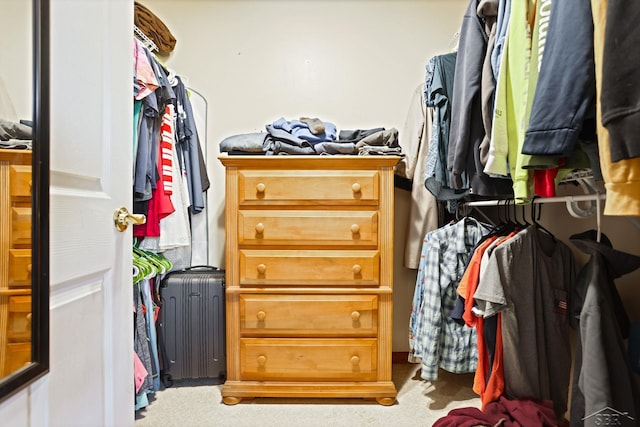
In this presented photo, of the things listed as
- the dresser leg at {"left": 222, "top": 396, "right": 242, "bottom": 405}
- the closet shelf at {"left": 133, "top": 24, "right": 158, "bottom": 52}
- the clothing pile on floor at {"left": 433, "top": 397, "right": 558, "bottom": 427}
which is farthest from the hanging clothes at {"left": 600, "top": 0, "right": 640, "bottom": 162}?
the closet shelf at {"left": 133, "top": 24, "right": 158, "bottom": 52}

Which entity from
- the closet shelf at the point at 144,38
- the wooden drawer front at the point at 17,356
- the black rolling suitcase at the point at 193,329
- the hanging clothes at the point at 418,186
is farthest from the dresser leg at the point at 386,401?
the closet shelf at the point at 144,38

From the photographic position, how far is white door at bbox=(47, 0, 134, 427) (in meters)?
0.61

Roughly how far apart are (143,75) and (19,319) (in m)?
1.18

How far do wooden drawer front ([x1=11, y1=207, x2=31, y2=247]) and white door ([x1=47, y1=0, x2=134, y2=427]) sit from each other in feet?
0.21

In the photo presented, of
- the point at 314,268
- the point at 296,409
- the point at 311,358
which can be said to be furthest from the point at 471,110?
the point at 296,409

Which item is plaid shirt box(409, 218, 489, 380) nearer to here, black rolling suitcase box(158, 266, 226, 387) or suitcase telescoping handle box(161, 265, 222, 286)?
black rolling suitcase box(158, 266, 226, 387)

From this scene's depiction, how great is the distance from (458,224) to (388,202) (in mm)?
363

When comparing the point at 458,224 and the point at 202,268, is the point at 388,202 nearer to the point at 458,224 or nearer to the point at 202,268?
the point at 458,224

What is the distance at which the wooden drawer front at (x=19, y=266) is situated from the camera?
0.51 m

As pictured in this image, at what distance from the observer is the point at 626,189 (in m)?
0.60

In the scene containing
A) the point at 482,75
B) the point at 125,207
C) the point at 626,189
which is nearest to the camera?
the point at 626,189

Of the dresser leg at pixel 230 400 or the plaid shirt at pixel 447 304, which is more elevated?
the plaid shirt at pixel 447 304

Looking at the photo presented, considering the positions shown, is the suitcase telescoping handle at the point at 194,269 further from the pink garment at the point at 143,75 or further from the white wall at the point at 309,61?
the pink garment at the point at 143,75

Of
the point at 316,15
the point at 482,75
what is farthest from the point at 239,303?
the point at 316,15
